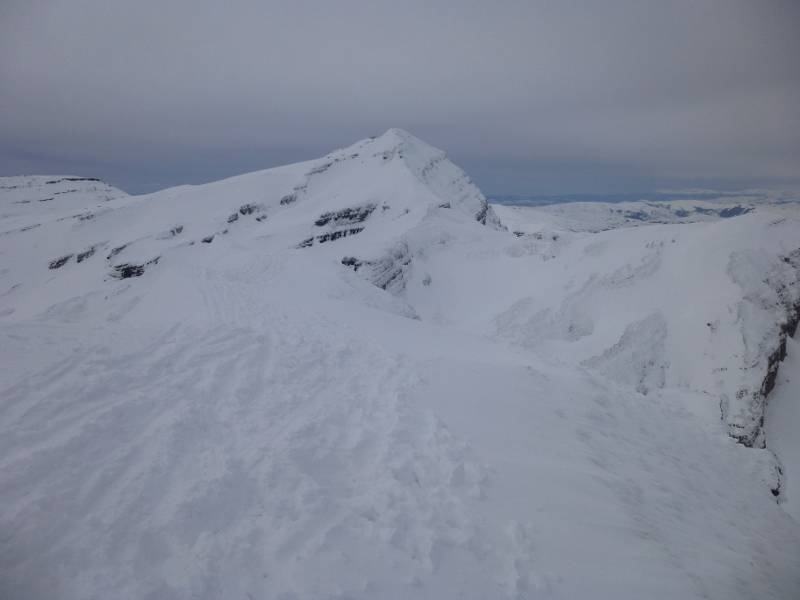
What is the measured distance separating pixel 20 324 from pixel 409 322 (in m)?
12.0

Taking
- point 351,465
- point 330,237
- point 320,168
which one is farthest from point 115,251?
point 351,465

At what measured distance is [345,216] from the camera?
51750 mm

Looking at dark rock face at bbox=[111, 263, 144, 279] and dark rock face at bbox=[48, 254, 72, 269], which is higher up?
dark rock face at bbox=[111, 263, 144, 279]

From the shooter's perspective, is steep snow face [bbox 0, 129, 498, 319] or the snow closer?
the snow

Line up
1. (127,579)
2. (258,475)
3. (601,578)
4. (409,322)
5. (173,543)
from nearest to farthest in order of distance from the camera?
(127,579)
(173,543)
(601,578)
(258,475)
(409,322)

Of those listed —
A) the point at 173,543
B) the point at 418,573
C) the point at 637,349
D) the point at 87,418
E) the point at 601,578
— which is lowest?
the point at 637,349

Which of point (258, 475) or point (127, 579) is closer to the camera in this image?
point (127, 579)

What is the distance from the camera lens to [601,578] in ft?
16.8

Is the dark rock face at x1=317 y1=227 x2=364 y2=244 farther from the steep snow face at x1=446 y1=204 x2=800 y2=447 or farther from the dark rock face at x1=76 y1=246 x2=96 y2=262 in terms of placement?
the dark rock face at x1=76 y1=246 x2=96 y2=262

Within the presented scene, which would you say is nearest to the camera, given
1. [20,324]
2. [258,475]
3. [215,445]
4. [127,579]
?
[127,579]

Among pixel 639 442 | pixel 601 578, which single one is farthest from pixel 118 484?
pixel 639 442

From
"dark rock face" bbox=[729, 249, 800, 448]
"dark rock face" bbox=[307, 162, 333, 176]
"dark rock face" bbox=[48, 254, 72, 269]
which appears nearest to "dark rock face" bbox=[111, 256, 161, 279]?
"dark rock face" bbox=[48, 254, 72, 269]

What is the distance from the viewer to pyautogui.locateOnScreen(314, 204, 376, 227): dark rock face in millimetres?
51312

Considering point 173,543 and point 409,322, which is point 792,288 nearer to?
point 409,322
